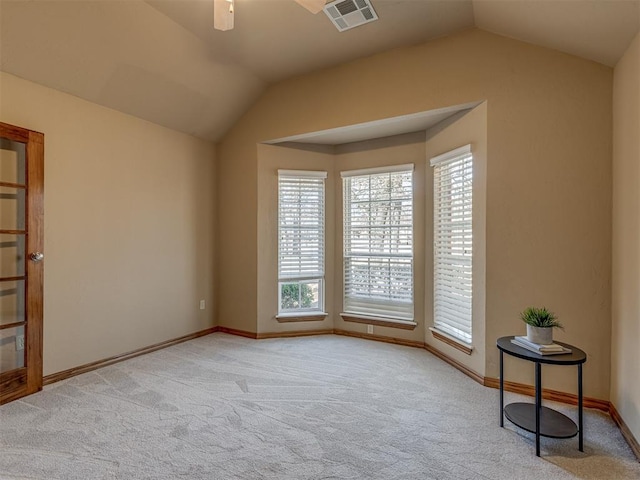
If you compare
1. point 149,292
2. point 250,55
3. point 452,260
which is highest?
point 250,55

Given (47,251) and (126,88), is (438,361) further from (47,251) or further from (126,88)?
(126,88)

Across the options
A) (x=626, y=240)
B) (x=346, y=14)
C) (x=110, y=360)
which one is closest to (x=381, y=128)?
(x=346, y=14)

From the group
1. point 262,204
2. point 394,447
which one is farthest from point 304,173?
point 394,447

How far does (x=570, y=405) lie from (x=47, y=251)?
15.0ft

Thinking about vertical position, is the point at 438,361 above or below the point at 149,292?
below

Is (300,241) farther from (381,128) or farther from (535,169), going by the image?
(535,169)

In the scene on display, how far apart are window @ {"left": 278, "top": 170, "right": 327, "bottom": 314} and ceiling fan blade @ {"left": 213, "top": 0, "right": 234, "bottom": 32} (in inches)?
93.0

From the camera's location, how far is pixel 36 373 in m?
2.96

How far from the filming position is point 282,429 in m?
2.40

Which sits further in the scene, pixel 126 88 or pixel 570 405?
pixel 126 88

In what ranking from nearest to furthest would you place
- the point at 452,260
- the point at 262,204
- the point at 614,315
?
the point at 614,315
the point at 452,260
the point at 262,204

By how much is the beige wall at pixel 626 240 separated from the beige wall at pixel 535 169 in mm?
106

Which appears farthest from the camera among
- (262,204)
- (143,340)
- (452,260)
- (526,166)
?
(262,204)

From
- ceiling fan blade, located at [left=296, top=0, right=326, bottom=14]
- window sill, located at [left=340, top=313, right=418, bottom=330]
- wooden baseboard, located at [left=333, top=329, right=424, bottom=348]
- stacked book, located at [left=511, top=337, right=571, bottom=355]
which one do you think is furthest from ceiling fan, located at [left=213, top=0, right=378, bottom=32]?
wooden baseboard, located at [left=333, top=329, right=424, bottom=348]
